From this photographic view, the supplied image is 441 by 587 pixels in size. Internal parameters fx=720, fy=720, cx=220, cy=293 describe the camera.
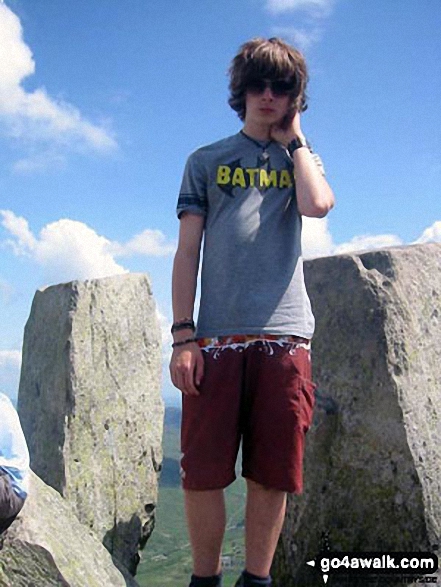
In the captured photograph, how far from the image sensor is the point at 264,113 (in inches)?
134

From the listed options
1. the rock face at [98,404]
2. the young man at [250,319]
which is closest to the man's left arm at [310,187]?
the young man at [250,319]

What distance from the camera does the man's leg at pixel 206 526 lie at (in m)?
3.12

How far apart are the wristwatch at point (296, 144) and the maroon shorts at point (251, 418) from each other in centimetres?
92

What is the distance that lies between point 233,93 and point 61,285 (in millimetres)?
3921

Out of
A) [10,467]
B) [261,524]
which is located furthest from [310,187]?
[10,467]

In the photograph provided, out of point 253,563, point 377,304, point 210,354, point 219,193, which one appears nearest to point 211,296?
point 210,354

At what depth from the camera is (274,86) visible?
335 centimetres

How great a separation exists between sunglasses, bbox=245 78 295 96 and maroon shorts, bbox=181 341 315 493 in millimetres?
1178

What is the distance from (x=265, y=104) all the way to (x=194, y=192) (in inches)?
20.9

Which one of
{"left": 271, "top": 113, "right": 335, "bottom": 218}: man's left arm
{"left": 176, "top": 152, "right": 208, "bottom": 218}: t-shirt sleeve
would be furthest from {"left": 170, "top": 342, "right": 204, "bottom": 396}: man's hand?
{"left": 271, "top": 113, "right": 335, "bottom": 218}: man's left arm

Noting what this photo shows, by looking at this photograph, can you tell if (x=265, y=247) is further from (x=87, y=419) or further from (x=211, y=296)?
(x=87, y=419)

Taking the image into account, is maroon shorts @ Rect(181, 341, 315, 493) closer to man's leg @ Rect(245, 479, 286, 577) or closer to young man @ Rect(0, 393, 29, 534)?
man's leg @ Rect(245, 479, 286, 577)

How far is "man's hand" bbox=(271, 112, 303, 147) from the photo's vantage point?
3.40 metres

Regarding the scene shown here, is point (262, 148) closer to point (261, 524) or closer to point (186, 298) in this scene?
point (186, 298)
